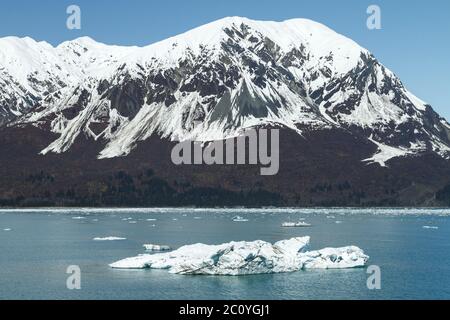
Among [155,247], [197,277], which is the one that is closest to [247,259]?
[197,277]

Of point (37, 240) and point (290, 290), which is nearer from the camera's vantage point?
point (290, 290)

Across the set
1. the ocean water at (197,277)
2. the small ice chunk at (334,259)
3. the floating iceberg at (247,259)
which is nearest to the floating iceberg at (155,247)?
the ocean water at (197,277)

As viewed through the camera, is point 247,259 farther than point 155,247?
No

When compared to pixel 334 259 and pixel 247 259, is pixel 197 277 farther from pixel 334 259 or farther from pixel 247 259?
pixel 334 259

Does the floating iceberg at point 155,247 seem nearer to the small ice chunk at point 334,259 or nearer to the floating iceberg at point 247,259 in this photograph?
the floating iceberg at point 247,259

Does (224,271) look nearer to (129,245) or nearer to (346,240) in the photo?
(129,245)
